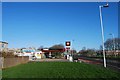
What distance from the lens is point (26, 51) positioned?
4097 inches

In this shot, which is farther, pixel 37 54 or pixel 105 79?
pixel 37 54

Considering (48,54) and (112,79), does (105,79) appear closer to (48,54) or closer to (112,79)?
(112,79)

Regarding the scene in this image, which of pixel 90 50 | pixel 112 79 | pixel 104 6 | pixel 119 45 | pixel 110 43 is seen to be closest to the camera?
pixel 112 79

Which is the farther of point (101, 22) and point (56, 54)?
point (56, 54)

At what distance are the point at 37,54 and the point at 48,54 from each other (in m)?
20.0

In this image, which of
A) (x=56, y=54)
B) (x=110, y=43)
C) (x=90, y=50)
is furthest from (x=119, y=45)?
(x=90, y=50)

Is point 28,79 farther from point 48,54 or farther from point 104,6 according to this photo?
point 48,54

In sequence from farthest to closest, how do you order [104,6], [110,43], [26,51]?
[110,43] → [26,51] → [104,6]

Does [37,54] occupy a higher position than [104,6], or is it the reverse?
[104,6]

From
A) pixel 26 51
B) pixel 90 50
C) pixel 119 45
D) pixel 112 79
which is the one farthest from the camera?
pixel 90 50

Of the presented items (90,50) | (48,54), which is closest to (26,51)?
(48,54)

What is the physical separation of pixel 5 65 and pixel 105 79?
20.9 metres

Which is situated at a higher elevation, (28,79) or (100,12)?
(100,12)

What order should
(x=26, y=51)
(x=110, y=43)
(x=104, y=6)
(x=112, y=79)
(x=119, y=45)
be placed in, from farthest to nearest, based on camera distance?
(x=110, y=43) < (x=119, y=45) < (x=26, y=51) < (x=104, y=6) < (x=112, y=79)
